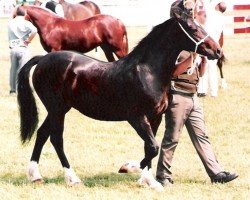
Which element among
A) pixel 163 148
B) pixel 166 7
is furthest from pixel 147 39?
pixel 166 7

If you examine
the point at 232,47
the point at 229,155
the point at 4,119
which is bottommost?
the point at 232,47

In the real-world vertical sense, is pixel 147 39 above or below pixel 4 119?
above

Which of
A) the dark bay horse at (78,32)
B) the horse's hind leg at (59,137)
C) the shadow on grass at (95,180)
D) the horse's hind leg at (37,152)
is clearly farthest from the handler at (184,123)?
the dark bay horse at (78,32)

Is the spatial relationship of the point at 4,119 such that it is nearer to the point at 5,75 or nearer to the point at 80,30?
the point at 80,30

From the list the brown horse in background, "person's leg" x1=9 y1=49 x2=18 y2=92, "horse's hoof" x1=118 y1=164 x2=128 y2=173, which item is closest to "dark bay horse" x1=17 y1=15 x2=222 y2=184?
"horse's hoof" x1=118 y1=164 x2=128 y2=173

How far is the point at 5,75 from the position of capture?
61.3ft

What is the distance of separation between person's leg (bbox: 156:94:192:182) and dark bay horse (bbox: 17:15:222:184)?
0.65ft

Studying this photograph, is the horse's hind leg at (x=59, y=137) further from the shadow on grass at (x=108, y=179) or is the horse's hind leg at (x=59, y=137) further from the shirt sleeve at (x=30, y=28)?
the shirt sleeve at (x=30, y=28)

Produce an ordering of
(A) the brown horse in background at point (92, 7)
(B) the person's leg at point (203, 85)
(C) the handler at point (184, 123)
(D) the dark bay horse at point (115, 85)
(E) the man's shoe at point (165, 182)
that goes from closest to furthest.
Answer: (D) the dark bay horse at point (115, 85), (C) the handler at point (184, 123), (E) the man's shoe at point (165, 182), (B) the person's leg at point (203, 85), (A) the brown horse in background at point (92, 7)

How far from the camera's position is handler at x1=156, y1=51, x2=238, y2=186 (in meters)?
7.15

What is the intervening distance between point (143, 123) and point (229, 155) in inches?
102

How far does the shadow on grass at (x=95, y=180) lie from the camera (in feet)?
24.3

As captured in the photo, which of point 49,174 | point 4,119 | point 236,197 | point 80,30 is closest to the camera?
point 236,197

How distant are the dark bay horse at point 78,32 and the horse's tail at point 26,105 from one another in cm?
741
